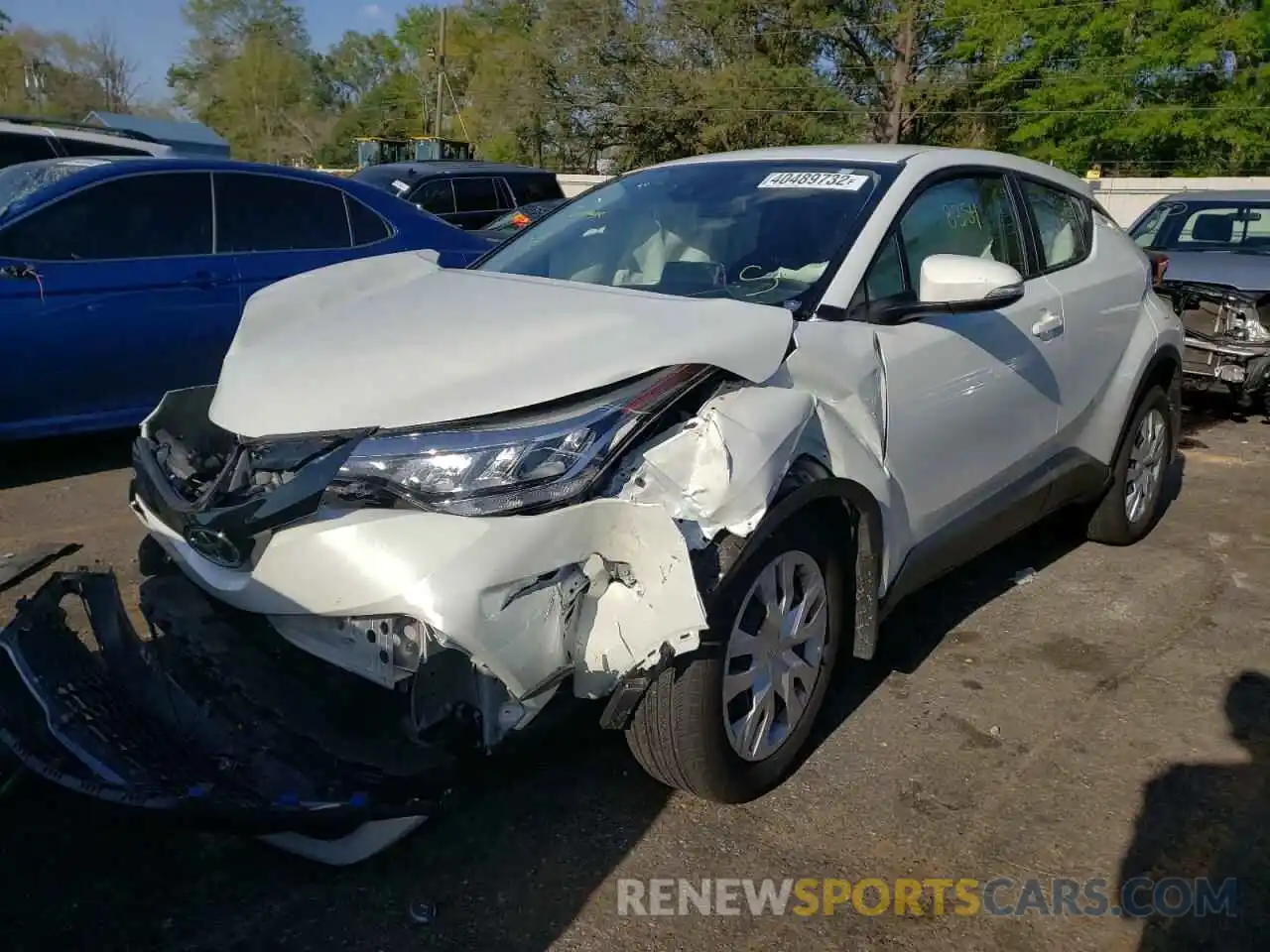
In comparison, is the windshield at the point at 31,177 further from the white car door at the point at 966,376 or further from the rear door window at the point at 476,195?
the rear door window at the point at 476,195

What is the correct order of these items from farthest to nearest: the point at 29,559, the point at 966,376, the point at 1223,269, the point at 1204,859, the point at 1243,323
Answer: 1. the point at 1223,269
2. the point at 1243,323
3. the point at 29,559
4. the point at 966,376
5. the point at 1204,859

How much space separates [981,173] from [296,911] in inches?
127

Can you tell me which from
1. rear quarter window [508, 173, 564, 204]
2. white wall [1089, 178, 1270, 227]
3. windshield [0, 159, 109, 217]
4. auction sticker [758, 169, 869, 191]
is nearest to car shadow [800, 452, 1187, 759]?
auction sticker [758, 169, 869, 191]

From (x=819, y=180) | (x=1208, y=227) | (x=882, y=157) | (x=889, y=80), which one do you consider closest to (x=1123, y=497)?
(x=882, y=157)

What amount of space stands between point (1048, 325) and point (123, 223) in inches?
176

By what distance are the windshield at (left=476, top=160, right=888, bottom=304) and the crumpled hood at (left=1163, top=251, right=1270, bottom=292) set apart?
5.19 meters

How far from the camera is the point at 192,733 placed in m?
2.34

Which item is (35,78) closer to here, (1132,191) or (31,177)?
(1132,191)

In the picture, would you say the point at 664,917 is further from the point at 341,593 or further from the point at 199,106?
the point at 199,106

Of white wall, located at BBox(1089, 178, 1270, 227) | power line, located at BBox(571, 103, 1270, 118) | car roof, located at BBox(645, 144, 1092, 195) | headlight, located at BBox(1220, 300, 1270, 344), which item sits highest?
car roof, located at BBox(645, 144, 1092, 195)

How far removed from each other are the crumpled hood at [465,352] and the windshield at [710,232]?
0.32 metres

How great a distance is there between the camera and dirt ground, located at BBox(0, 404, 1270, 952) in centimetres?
244

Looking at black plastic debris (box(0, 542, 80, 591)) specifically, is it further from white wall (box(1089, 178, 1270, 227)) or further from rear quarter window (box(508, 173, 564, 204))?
white wall (box(1089, 178, 1270, 227))

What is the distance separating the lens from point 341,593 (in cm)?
228
